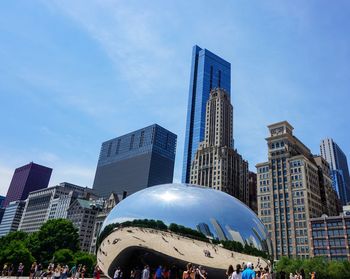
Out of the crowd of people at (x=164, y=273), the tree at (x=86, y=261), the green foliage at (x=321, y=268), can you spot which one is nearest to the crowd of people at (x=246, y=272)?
the crowd of people at (x=164, y=273)

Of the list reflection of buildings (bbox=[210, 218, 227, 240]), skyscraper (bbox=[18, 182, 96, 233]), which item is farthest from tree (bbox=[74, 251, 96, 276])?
skyscraper (bbox=[18, 182, 96, 233])

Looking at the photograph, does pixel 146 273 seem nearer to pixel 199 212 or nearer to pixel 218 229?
pixel 199 212

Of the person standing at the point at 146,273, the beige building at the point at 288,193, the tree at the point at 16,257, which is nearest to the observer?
the person standing at the point at 146,273

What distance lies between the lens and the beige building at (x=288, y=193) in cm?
9138

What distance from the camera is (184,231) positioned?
13.6 meters

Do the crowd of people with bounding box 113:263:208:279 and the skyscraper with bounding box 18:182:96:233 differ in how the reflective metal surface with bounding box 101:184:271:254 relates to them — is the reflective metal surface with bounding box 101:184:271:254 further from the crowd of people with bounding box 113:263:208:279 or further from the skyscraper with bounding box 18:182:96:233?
the skyscraper with bounding box 18:182:96:233

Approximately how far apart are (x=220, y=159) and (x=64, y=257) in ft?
253

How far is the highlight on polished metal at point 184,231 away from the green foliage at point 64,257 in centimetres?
4645

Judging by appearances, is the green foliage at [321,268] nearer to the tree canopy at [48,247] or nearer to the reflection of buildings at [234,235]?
the tree canopy at [48,247]

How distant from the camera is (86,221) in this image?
13212 cm

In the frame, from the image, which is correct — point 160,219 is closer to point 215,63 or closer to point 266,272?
point 266,272

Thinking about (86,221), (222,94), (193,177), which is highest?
(222,94)

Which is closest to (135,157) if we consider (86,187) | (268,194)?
(86,187)

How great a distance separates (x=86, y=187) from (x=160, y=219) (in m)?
186
